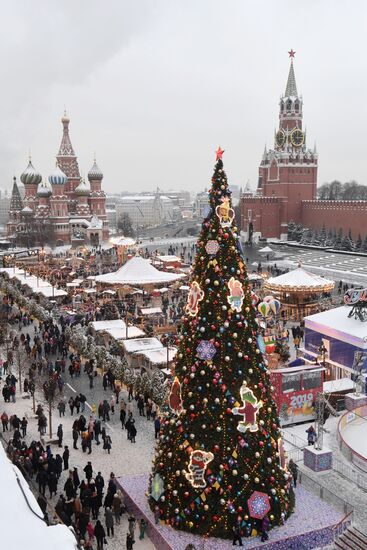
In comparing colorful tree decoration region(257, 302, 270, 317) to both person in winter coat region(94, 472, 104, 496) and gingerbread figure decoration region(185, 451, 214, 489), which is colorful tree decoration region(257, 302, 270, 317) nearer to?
person in winter coat region(94, 472, 104, 496)

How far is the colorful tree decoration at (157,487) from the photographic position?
775 centimetres

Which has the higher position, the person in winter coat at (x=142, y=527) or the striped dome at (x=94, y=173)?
the striped dome at (x=94, y=173)

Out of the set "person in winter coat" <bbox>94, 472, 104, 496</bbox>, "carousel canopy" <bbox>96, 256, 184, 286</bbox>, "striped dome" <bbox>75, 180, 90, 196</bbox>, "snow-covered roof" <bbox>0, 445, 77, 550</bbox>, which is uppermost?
"striped dome" <bbox>75, 180, 90, 196</bbox>

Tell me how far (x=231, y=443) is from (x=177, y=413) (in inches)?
34.1

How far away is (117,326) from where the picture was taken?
18.2 metres

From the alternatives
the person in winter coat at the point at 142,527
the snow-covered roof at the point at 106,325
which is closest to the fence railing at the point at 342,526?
the person in winter coat at the point at 142,527

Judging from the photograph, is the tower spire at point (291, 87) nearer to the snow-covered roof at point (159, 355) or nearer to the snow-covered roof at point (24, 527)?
the snow-covered roof at point (159, 355)

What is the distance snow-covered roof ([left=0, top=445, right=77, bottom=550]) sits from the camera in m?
3.40

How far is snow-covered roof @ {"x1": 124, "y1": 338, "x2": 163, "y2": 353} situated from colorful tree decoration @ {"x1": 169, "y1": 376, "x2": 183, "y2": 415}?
7.79m

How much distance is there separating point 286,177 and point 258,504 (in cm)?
5137

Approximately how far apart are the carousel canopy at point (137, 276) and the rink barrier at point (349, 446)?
1395 cm

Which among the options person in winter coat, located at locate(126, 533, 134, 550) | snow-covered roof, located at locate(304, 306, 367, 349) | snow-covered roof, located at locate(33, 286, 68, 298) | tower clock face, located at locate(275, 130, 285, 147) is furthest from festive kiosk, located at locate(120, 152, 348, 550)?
tower clock face, located at locate(275, 130, 285, 147)

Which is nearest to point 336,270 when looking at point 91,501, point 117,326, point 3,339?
point 117,326

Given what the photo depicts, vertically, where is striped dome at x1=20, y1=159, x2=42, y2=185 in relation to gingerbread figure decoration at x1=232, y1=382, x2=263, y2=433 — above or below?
above
